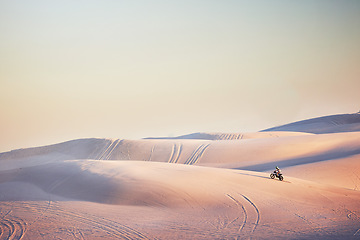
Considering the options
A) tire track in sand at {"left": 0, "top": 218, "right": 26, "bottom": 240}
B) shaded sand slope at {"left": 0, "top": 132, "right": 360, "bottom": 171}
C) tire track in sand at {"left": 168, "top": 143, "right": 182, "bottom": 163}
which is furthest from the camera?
tire track in sand at {"left": 168, "top": 143, "right": 182, "bottom": 163}

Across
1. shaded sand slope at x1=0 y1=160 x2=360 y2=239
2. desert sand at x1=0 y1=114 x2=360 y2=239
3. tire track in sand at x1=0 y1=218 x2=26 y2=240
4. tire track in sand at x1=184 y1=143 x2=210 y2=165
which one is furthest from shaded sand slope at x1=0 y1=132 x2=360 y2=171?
tire track in sand at x1=0 y1=218 x2=26 y2=240

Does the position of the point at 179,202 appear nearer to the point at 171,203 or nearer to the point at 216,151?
the point at 171,203

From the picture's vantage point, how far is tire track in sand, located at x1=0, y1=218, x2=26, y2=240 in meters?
9.91

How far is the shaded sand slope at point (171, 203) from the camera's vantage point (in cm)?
1055

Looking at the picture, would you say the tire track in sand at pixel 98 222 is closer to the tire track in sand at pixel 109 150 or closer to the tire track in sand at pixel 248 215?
the tire track in sand at pixel 248 215

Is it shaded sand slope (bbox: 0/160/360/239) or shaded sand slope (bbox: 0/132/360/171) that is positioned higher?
shaded sand slope (bbox: 0/132/360/171)

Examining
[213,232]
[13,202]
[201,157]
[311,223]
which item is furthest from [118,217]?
[201,157]

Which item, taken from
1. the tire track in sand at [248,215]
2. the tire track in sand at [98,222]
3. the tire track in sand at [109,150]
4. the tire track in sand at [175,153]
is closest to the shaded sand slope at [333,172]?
the tire track in sand at [248,215]

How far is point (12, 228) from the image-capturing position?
10641 millimetres

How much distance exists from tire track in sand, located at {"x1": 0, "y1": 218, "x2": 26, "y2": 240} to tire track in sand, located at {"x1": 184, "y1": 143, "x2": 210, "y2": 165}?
19.3 meters

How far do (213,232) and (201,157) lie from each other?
20378mm

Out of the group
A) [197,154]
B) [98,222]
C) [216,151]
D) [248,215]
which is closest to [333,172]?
[248,215]

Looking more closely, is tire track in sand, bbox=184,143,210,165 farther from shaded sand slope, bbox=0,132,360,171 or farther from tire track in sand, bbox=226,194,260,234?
tire track in sand, bbox=226,194,260,234

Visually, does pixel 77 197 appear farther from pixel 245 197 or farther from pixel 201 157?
pixel 201 157
